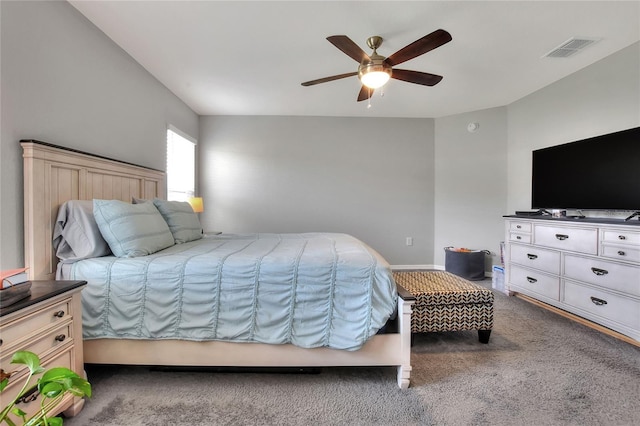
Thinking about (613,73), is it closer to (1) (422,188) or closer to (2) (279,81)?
(1) (422,188)

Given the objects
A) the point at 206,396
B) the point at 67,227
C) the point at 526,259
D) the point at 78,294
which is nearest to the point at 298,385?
the point at 206,396

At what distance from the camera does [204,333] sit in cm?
162

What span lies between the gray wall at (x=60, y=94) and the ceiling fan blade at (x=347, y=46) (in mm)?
1832

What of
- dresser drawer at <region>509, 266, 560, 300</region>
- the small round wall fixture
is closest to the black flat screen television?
dresser drawer at <region>509, 266, 560, 300</region>

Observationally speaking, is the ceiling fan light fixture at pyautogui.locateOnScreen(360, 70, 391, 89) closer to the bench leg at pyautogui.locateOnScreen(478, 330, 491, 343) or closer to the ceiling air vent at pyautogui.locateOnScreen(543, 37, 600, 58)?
the ceiling air vent at pyautogui.locateOnScreen(543, 37, 600, 58)

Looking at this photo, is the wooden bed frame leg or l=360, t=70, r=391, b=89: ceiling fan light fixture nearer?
the wooden bed frame leg

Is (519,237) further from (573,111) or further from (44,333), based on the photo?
(44,333)

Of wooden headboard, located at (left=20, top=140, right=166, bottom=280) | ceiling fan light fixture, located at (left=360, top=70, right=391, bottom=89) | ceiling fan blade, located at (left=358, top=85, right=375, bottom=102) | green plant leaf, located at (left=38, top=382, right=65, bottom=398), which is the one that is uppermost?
ceiling fan blade, located at (left=358, top=85, right=375, bottom=102)

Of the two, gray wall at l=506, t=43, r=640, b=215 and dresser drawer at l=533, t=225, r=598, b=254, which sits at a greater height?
gray wall at l=506, t=43, r=640, b=215

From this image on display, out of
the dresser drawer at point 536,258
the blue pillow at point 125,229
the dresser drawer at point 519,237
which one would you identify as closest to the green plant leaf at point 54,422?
the blue pillow at point 125,229

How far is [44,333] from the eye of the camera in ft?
4.10

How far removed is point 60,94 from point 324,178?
307 cm

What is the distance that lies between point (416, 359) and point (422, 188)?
2992mm

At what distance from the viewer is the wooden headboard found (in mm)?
1609
